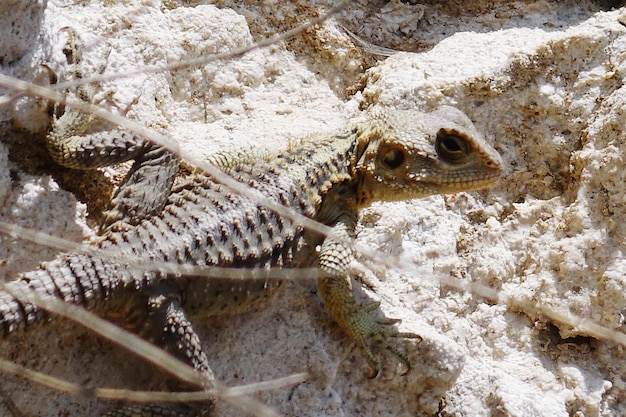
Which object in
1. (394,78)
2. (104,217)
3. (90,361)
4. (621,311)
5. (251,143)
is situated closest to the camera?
(90,361)

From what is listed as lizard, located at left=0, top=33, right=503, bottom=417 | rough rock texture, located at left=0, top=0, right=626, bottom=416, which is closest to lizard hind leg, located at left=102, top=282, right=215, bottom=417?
lizard, located at left=0, top=33, right=503, bottom=417

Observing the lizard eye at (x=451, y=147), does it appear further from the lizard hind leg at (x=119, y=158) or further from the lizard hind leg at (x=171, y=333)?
the lizard hind leg at (x=171, y=333)

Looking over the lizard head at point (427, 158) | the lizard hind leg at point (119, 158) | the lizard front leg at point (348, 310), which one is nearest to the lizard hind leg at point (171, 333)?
the lizard hind leg at point (119, 158)

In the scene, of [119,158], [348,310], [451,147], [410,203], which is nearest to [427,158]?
[451,147]

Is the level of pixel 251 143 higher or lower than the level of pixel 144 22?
lower

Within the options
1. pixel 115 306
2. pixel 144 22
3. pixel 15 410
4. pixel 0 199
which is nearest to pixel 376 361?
pixel 115 306

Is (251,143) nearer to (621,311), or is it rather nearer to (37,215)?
(37,215)

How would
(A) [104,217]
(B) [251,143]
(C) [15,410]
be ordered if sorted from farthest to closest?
(B) [251,143] < (A) [104,217] < (C) [15,410]

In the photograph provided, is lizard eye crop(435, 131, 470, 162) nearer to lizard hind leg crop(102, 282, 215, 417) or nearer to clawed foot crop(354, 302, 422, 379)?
clawed foot crop(354, 302, 422, 379)
